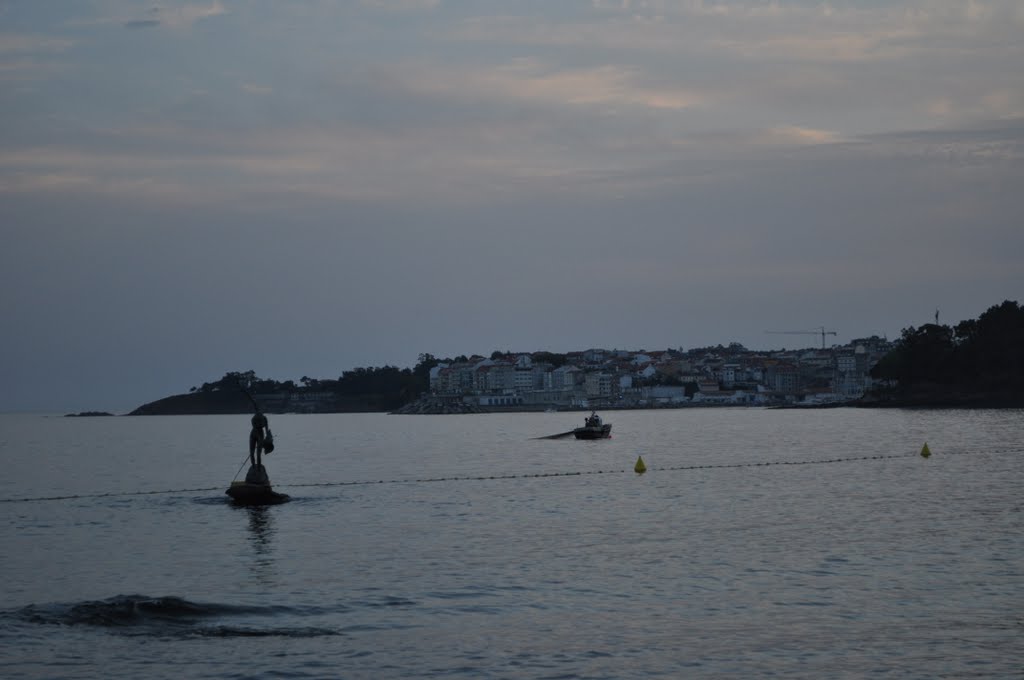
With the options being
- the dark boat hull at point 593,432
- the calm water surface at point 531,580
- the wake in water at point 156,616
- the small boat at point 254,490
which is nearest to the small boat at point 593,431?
the dark boat hull at point 593,432

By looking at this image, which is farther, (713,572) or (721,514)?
(721,514)

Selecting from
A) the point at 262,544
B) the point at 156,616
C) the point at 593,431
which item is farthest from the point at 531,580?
the point at 593,431

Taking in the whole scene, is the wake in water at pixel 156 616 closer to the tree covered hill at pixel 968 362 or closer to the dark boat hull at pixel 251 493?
the dark boat hull at pixel 251 493

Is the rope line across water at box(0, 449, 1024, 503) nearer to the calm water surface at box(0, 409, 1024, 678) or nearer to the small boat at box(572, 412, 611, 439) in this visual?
the calm water surface at box(0, 409, 1024, 678)

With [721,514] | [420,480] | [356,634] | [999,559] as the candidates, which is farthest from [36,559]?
[420,480]

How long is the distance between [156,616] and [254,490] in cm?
2120

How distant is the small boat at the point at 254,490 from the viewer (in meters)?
42.7

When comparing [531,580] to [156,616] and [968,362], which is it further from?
[968,362]

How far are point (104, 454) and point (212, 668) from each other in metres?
86.5

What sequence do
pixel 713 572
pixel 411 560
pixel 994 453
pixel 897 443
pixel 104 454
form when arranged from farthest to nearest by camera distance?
pixel 104 454 → pixel 897 443 → pixel 994 453 → pixel 411 560 → pixel 713 572

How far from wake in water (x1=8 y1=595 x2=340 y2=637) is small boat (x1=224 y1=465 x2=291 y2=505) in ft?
65.4

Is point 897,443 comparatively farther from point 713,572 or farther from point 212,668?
point 212,668

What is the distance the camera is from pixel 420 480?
5781 cm

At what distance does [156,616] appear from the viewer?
70.9ft
